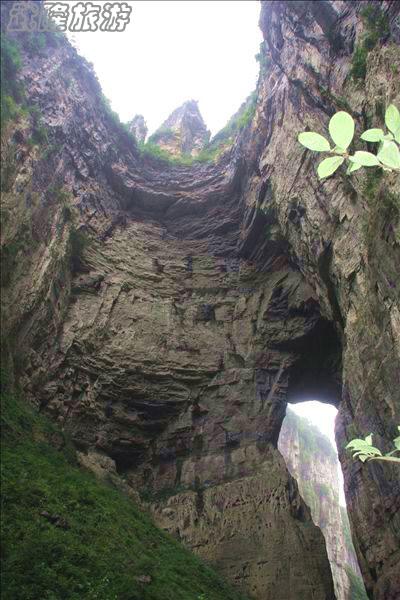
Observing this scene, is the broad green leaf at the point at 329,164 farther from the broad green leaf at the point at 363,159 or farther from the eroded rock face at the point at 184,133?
the eroded rock face at the point at 184,133

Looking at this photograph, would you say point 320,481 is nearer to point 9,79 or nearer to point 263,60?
point 263,60

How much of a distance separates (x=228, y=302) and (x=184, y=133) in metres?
20.5

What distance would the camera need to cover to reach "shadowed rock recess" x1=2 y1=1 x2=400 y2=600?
10680 millimetres

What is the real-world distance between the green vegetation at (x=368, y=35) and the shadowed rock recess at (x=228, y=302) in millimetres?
180

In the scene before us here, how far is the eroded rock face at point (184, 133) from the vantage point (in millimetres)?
32656

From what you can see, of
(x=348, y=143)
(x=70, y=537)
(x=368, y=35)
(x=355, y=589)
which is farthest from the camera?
(x=355, y=589)

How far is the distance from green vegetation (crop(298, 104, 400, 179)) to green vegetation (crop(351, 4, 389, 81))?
1020cm

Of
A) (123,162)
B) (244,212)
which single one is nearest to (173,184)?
(123,162)

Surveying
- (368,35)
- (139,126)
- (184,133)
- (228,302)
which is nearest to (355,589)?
(228,302)

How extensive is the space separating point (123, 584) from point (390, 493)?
19.6 ft

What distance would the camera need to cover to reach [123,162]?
21391 mm

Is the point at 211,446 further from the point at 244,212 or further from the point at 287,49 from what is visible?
the point at 287,49

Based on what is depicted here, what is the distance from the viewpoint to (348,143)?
4.19 feet

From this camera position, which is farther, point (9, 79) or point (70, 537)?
point (9, 79)
